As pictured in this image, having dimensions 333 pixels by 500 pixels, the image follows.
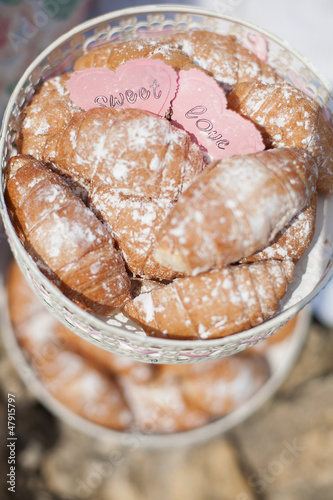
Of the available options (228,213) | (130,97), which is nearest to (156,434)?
(228,213)

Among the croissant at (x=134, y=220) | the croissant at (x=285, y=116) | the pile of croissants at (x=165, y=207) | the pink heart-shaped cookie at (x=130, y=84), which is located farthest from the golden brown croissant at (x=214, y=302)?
the pink heart-shaped cookie at (x=130, y=84)

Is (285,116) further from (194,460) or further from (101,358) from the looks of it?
(194,460)

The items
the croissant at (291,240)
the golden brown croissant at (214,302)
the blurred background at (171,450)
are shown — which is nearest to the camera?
the golden brown croissant at (214,302)

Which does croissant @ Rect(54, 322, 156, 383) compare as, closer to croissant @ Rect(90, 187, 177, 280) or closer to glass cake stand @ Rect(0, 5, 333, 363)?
glass cake stand @ Rect(0, 5, 333, 363)

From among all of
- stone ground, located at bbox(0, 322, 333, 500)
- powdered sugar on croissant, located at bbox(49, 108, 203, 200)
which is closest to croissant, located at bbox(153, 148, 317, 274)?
powdered sugar on croissant, located at bbox(49, 108, 203, 200)

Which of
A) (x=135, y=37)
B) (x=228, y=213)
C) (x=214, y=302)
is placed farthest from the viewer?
(x=135, y=37)

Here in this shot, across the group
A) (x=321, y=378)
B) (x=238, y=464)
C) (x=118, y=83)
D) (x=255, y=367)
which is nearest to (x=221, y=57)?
(x=118, y=83)

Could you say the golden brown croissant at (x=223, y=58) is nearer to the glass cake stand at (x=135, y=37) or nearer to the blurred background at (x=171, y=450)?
the glass cake stand at (x=135, y=37)

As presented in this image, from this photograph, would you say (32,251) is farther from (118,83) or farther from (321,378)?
(321,378)
